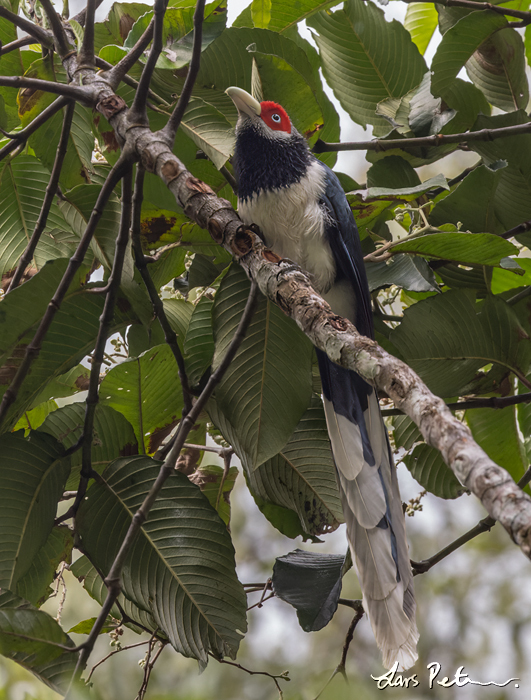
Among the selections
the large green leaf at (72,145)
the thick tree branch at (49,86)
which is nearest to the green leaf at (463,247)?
the thick tree branch at (49,86)

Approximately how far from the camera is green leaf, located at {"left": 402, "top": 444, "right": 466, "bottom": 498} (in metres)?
1.39

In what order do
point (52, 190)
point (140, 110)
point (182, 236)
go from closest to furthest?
point (140, 110) → point (52, 190) → point (182, 236)

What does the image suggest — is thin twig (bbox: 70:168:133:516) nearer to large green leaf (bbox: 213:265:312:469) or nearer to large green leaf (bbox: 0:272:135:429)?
large green leaf (bbox: 0:272:135:429)

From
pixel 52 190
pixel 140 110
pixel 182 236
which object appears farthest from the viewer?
pixel 182 236

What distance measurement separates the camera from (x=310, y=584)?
1.23 metres

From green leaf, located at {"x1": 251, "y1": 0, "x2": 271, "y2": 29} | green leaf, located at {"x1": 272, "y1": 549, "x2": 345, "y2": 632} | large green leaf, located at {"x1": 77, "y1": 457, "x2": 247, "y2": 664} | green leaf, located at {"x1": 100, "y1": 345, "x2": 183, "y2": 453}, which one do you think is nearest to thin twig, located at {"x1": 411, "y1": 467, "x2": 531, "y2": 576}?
green leaf, located at {"x1": 272, "y1": 549, "x2": 345, "y2": 632}

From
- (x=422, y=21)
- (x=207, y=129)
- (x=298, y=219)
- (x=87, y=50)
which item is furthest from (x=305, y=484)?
(x=422, y=21)

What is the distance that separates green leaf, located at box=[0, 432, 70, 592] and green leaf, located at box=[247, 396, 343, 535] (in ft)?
1.30

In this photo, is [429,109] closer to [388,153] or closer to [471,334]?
[388,153]

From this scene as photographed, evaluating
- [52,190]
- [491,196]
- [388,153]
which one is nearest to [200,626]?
[52,190]

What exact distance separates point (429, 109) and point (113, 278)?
0.81 metres

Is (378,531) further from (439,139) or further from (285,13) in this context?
(285,13)

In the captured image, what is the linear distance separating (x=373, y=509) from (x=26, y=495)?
68 cm

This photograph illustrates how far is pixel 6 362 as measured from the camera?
3.60 ft
